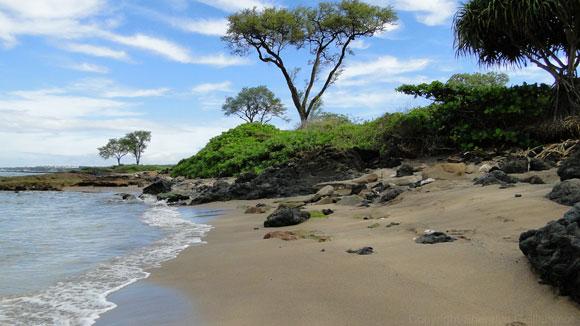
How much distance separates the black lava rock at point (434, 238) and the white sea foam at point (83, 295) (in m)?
2.42

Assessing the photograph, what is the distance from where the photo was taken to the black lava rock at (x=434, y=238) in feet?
10.6

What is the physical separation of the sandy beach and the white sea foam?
31 centimetres

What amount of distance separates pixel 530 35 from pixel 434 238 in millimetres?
10159

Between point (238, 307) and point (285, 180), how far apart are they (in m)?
8.54

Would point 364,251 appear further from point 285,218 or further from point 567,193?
point 285,218

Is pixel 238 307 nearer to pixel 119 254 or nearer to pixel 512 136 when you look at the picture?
pixel 119 254

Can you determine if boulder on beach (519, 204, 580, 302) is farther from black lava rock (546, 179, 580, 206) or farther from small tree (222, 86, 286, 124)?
small tree (222, 86, 286, 124)

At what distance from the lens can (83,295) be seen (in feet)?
9.73

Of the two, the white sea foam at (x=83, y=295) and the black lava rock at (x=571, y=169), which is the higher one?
the black lava rock at (x=571, y=169)

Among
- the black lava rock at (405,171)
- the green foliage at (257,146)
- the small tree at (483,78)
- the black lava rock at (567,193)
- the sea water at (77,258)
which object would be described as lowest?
the sea water at (77,258)

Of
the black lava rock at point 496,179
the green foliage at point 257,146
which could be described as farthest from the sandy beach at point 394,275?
the green foliage at point 257,146

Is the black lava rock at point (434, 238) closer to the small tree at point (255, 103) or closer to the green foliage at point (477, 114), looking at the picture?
the green foliage at point (477, 114)

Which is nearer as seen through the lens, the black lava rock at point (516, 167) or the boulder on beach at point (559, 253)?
the boulder on beach at point (559, 253)

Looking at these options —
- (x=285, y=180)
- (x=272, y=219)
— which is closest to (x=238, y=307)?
(x=272, y=219)
